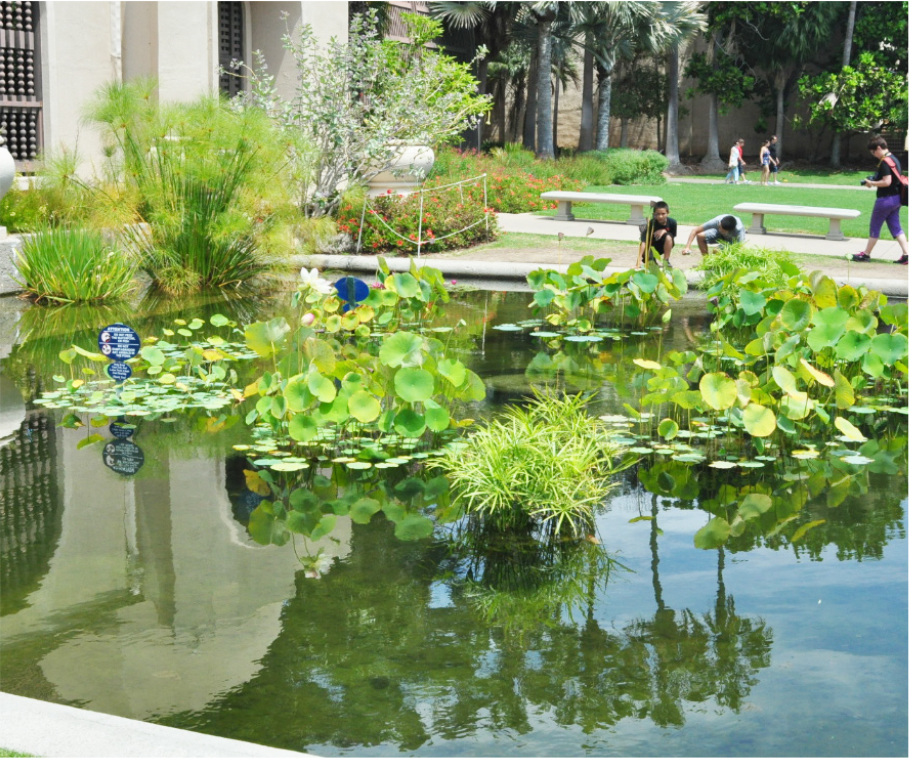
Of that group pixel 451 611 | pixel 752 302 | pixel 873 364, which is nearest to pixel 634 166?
pixel 752 302

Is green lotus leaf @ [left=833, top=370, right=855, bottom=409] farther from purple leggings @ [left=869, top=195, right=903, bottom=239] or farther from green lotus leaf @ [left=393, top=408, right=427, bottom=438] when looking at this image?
purple leggings @ [left=869, top=195, right=903, bottom=239]

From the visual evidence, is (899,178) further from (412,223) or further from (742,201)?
(742,201)

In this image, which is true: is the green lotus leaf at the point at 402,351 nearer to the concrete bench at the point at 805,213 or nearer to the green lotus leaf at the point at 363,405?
the green lotus leaf at the point at 363,405

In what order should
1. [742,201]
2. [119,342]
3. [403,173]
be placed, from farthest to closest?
[742,201], [403,173], [119,342]

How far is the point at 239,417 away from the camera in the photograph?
6738mm

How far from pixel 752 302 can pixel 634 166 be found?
21531 mm

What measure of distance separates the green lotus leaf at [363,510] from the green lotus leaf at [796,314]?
2.91 meters

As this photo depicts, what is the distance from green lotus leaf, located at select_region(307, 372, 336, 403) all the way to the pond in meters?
0.38

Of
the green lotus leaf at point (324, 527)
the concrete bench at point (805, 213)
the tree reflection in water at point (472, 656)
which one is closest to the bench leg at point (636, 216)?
the concrete bench at point (805, 213)

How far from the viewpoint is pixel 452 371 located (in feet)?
19.2

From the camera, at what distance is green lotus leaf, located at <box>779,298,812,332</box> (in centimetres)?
677

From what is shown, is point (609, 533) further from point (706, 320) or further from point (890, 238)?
point (890, 238)

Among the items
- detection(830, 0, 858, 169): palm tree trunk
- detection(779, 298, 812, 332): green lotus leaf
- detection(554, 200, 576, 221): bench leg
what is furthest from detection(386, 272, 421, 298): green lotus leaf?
detection(830, 0, 858, 169): palm tree trunk

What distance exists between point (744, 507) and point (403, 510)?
1573mm
